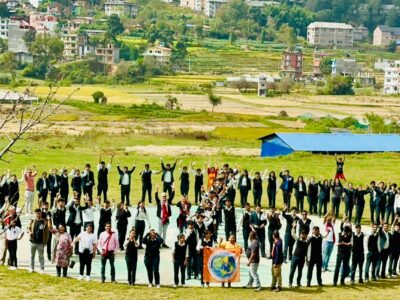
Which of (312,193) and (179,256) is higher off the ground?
(179,256)

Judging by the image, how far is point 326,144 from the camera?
40344mm

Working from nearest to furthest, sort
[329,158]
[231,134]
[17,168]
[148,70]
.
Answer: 1. [17,168]
2. [329,158]
3. [231,134]
4. [148,70]

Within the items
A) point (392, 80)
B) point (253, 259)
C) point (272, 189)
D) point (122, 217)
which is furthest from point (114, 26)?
point (253, 259)

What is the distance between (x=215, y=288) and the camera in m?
17.5

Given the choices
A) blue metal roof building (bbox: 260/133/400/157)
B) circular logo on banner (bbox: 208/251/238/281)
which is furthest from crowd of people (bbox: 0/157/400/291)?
blue metal roof building (bbox: 260/133/400/157)

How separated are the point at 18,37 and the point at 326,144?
116217mm

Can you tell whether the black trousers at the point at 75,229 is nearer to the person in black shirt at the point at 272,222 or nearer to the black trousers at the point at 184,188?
the person in black shirt at the point at 272,222

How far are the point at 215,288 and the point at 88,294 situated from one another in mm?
2237

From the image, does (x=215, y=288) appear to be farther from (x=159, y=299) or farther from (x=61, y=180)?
(x=61, y=180)

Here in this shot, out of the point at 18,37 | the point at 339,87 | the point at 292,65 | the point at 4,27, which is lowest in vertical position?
the point at 339,87

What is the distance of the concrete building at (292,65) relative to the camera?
5543 inches

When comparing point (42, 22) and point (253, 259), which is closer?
point (253, 259)

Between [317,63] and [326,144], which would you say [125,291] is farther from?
[317,63]

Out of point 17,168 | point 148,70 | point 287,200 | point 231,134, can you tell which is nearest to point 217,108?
point 231,134
